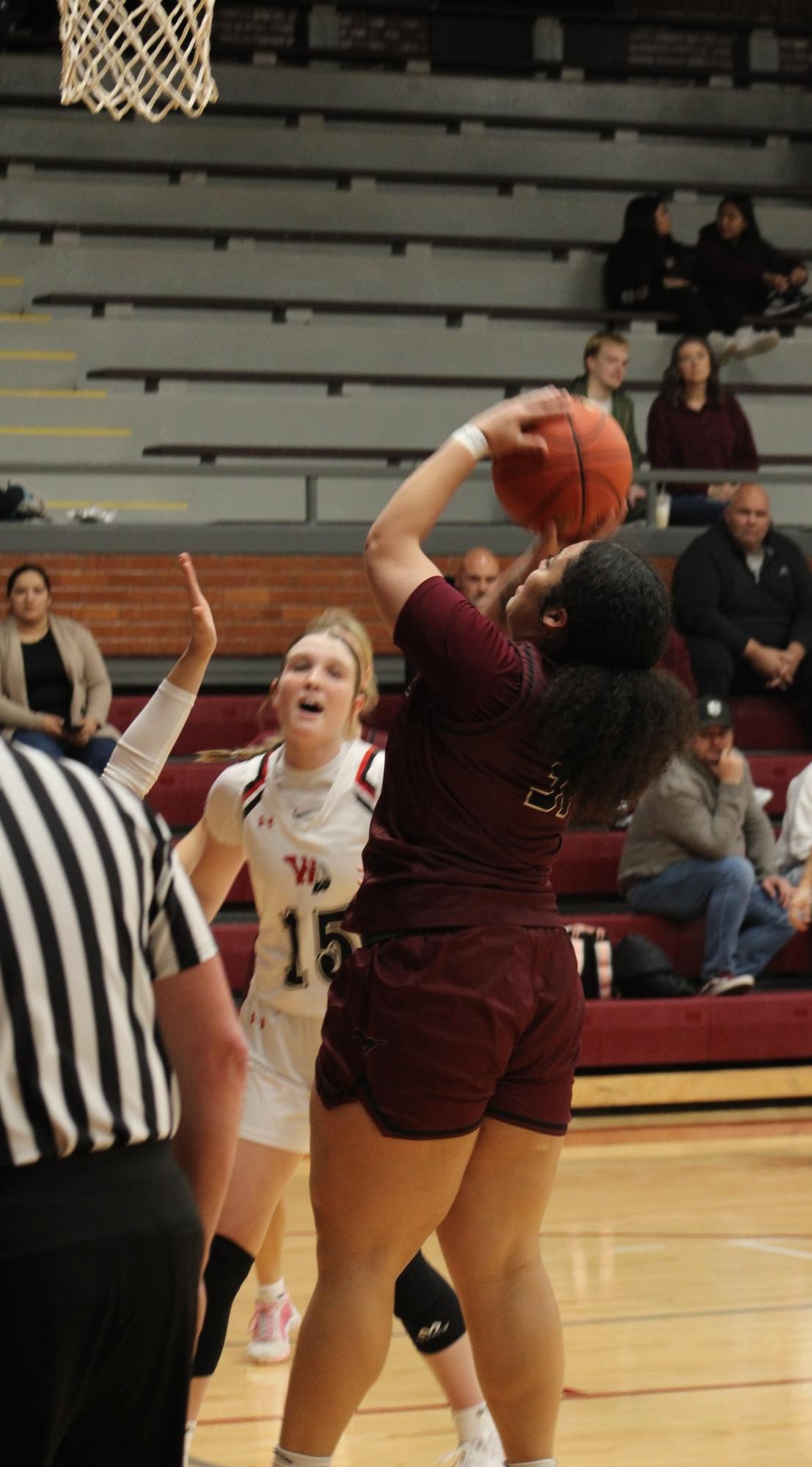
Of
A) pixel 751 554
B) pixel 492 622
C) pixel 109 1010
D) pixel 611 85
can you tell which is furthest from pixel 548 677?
pixel 611 85

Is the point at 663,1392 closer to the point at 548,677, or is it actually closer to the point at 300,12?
the point at 548,677

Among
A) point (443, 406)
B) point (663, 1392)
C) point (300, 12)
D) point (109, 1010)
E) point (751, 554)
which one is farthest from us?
point (300, 12)

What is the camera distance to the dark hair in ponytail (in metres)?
2.50

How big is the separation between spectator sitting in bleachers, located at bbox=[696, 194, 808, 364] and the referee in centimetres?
996

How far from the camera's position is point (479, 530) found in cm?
941

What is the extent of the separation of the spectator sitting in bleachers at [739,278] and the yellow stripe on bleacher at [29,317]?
3977 millimetres

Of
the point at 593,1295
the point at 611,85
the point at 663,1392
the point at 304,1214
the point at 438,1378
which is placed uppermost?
the point at 611,85

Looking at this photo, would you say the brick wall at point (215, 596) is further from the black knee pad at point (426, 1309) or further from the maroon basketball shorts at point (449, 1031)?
the maroon basketball shorts at point (449, 1031)

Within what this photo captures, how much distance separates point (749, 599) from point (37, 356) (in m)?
4.45

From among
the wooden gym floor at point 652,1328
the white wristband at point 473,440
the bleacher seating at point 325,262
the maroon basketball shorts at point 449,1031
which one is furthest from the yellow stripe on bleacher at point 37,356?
the maroon basketball shorts at point 449,1031

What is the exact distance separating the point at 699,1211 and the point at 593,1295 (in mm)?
1049

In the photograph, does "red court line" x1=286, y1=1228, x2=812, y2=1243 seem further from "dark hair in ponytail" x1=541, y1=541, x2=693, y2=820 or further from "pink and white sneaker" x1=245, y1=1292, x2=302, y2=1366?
"dark hair in ponytail" x1=541, y1=541, x2=693, y2=820

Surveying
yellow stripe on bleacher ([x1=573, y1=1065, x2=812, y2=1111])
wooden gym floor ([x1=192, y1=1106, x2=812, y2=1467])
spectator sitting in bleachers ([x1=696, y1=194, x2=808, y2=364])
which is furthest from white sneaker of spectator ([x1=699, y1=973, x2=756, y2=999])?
spectator sitting in bleachers ([x1=696, y1=194, x2=808, y2=364])

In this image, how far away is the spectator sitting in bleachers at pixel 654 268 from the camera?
1087 cm
